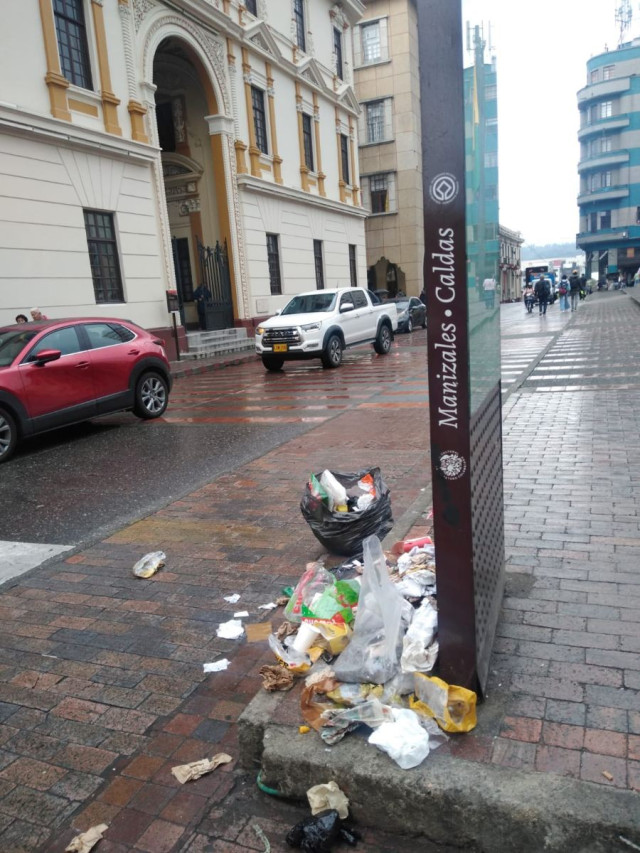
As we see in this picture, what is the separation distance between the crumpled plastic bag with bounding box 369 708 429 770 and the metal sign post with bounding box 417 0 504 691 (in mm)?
232

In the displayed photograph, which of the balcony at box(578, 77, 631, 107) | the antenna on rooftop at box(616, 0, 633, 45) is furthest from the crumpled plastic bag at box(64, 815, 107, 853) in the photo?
the antenna on rooftop at box(616, 0, 633, 45)

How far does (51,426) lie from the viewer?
8.76 metres

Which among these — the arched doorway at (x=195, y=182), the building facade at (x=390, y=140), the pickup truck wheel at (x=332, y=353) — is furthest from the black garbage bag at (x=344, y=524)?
the building facade at (x=390, y=140)

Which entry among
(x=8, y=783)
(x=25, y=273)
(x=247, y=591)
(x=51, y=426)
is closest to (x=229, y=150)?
(x=25, y=273)

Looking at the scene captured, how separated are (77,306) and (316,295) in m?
5.90

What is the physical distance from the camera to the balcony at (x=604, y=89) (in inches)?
2751

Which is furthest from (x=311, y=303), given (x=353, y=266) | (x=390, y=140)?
(x=390, y=140)

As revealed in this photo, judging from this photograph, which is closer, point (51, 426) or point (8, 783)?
point (8, 783)

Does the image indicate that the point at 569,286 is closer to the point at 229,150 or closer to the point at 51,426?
the point at 229,150

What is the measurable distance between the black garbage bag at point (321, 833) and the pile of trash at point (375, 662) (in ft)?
0.81

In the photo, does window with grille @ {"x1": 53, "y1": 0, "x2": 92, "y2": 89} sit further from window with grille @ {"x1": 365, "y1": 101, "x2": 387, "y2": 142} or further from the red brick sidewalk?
window with grille @ {"x1": 365, "y1": 101, "x2": 387, "y2": 142}

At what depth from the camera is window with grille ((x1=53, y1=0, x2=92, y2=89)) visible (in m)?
15.6

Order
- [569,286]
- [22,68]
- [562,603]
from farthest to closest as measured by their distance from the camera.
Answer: [569,286] → [22,68] → [562,603]

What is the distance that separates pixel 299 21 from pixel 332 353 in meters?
18.6
